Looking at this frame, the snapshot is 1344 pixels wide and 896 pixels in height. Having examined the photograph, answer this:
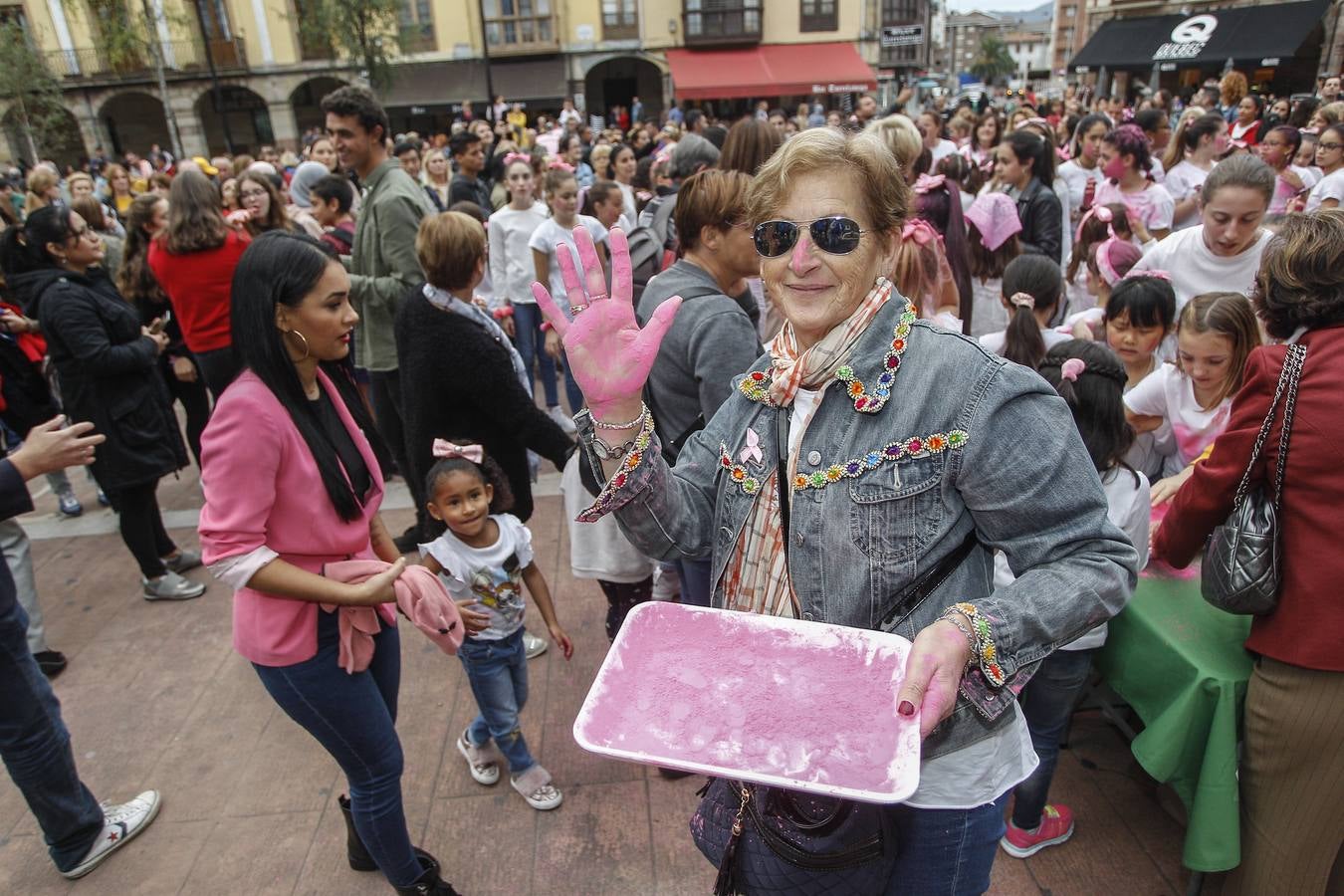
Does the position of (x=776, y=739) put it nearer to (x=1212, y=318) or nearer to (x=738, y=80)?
(x=1212, y=318)

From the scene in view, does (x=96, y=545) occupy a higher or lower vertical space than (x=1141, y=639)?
lower

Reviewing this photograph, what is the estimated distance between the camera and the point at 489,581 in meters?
2.79

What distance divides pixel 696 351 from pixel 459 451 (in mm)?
964

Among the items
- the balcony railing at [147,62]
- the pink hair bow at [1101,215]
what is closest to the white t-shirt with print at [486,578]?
the pink hair bow at [1101,215]

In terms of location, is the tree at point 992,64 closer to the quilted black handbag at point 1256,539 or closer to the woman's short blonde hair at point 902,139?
the woman's short blonde hair at point 902,139

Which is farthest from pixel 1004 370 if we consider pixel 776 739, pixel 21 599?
pixel 21 599

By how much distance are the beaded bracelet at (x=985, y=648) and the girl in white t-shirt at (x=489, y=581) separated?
1805 millimetres

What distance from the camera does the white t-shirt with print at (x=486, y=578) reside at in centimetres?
278

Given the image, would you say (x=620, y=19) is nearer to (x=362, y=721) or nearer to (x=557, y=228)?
(x=557, y=228)

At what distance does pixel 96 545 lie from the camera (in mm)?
4984

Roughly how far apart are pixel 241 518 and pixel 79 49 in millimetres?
39350

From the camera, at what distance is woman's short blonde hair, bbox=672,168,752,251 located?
8.70 ft

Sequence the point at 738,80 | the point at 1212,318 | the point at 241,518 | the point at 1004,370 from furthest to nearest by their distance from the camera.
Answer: the point at 738,80 → the point at 1212,318 → the point at 241,518 → the point at 1004,370

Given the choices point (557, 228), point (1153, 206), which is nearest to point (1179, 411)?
point (1153, 206)
